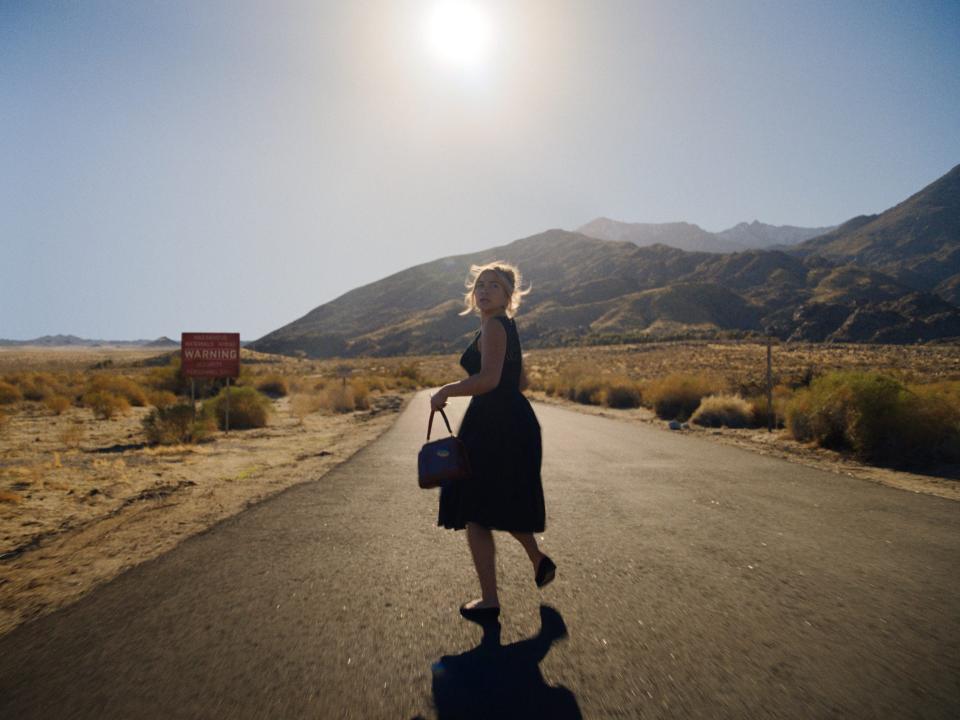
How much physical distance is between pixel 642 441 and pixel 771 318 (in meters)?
114

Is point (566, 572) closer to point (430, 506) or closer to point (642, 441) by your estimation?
point (430, 506)

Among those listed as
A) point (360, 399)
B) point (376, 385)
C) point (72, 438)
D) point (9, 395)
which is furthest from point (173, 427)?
point (376, 385)

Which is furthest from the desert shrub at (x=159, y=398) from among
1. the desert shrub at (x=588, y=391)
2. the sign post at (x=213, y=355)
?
the desert shrub at (x=588, y=391)

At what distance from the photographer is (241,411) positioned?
56.9 feet

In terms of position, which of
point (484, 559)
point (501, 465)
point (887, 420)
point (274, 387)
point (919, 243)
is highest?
point (919, 243)

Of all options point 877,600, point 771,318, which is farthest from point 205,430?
point 771,318

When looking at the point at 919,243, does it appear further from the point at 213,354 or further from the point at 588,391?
the point at 213,354

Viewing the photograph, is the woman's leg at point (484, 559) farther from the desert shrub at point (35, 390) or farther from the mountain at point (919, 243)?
the mountain at point (919, 243)

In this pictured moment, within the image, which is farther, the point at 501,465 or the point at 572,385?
the point at 572,385

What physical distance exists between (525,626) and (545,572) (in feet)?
1.06

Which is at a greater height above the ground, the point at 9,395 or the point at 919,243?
the point at 919,243

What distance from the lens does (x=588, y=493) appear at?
6875mm

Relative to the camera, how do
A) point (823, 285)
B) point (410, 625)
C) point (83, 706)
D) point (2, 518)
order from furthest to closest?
point (823, 285), point (2, 518), point (410, 625), point (83, 706)

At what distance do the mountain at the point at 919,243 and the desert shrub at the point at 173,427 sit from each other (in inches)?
6926
